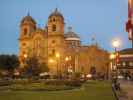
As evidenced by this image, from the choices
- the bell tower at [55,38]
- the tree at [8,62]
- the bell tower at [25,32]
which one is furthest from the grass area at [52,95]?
the bell tower at [25,32]

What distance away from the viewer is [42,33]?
90.4 m

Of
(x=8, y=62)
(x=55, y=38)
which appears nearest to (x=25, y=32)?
(x=55, y=38)

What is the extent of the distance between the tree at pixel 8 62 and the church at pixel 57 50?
34.8 ft

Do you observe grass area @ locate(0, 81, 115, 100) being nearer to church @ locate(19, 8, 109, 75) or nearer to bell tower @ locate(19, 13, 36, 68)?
church @ locate(19, 8, 109, 75)

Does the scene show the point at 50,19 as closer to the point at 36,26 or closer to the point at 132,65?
the point at 36,26

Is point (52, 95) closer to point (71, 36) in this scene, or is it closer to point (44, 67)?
point (44, 67)

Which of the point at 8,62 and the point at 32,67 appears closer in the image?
the point at 32,67

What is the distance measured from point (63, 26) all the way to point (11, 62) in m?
22.0

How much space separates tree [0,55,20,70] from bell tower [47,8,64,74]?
1463 cm

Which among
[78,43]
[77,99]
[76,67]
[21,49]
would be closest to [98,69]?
[76,67]

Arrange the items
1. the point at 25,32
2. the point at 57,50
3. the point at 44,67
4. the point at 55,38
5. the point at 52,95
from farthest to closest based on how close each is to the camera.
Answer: the point at 25,32 → the point at 55,38 → the point at 57,50 → the point at 44,67 → the point at 52,95

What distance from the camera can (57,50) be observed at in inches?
3410

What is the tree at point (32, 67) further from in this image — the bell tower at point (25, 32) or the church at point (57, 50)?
the bell tower at point (25, 32)

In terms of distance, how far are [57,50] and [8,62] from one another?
58.6 ft
